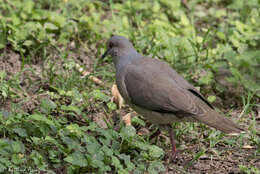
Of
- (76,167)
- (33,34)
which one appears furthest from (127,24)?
(76,167)

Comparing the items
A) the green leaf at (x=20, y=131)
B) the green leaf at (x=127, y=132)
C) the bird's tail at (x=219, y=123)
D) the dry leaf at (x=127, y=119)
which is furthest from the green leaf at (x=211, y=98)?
the green leaf at (x=20, y=131)

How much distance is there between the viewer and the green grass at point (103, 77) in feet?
14.4

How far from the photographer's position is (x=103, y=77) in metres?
6.10

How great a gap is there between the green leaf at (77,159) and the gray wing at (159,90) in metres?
1.01

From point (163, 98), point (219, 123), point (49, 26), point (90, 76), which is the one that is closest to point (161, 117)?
point (163, 98)

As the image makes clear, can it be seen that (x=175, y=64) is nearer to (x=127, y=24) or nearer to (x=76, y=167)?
(x=127, y=24)

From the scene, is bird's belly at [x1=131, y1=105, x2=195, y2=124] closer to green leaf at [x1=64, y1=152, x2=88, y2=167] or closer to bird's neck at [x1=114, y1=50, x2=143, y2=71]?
bird's neck at [x1=114, y1=50, x2=143, y2=71]

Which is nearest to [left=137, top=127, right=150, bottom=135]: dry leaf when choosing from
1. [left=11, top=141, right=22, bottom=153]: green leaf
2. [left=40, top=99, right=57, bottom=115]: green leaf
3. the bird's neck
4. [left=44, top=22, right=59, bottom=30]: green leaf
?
the bird's neck

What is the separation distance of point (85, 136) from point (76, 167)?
1.36 feet

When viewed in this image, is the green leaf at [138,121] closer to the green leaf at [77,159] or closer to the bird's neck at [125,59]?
the bird's neck at [125,59]

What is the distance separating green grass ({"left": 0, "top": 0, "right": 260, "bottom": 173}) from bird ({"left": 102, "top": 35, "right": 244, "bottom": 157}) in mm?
278

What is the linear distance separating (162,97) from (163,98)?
0.05 ft

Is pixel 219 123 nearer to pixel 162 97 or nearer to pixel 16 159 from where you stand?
pixel 162 97

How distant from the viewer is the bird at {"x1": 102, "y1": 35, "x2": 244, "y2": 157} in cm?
472
